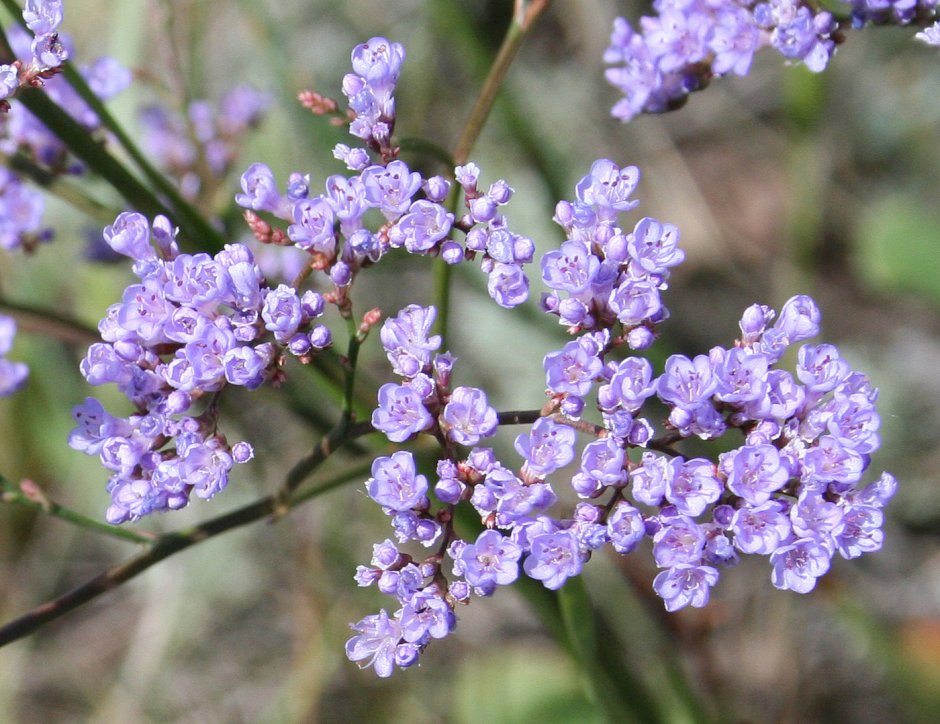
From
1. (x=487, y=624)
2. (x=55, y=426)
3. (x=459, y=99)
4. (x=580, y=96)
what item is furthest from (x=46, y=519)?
(x=580, y=96)

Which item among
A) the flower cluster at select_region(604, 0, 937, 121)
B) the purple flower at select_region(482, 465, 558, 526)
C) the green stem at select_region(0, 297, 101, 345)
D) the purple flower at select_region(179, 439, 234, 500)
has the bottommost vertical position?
the purple flower at select_region(482, 465, 558, 526)

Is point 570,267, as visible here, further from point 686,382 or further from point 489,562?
point 489,562

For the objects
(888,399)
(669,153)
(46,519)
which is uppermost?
(669,153)

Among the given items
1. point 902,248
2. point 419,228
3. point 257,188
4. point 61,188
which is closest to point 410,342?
point 419,228

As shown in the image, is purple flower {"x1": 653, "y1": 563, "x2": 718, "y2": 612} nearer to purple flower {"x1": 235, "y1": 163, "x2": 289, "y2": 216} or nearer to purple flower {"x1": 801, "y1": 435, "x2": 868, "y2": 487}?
purple flower {"x1": 801, "y1": 435, "x2": 868, "y2": 487}

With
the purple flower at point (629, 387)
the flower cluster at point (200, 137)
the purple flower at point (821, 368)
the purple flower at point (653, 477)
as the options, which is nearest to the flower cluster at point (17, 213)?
the flower cluster at point (200, 137)

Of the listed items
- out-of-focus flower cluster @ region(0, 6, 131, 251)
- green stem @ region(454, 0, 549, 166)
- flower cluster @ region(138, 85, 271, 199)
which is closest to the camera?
green stem @ region(454, 0, 549, 166)

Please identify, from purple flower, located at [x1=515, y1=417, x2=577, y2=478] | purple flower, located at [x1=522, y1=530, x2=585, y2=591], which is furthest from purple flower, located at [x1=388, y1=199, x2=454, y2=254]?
purple flower, located at [x1=522, y1=530, x2=585, y2=591]

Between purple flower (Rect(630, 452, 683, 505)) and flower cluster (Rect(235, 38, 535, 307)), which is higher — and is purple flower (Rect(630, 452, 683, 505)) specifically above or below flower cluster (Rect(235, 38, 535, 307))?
below

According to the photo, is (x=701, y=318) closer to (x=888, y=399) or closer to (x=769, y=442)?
(x=888, y=399)
